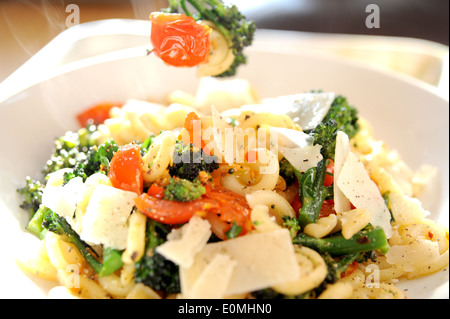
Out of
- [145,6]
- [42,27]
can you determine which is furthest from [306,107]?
[42,27]

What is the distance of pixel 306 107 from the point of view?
98.5 inches

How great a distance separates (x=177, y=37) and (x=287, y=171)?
0.96m

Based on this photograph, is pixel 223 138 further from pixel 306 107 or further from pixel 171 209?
pixel 306 107

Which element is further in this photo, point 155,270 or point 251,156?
point 251,156

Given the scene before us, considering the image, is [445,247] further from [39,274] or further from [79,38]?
[79,38]

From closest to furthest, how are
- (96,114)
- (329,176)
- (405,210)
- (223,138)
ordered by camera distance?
1. (223,138)
2. (329,176)
3. (405,210)
4. (96,114)

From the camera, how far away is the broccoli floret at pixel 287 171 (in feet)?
6.95

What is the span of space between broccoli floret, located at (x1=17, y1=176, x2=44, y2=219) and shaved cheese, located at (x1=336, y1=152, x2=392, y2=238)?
1541 millimetres

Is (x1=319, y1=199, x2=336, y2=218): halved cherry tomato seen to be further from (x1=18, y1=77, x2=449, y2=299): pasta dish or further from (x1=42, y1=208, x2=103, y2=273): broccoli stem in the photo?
(x1=42, y1=208, x2=103, y2=273): broccoli stem

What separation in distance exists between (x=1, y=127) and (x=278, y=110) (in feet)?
5.29

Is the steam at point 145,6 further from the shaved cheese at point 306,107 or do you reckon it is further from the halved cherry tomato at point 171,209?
the halved cherry tomato at point 171,209

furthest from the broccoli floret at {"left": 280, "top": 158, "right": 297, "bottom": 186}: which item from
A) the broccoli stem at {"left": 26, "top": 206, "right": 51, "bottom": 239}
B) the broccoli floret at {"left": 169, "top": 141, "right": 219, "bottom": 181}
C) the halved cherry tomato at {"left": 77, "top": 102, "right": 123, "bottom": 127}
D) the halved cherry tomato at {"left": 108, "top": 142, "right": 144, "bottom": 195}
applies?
the halved cherry tomato at {"left": 77, "top": 102, "right": 123, "bottom": 127}

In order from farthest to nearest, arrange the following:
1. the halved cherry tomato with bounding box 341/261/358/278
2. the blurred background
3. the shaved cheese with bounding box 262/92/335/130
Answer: the blurred background
the shaved cheese with bounding box 262/92/335/130
the halved cherry tomato with bounding box 341/261/358/278

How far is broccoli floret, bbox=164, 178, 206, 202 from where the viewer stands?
165cm
